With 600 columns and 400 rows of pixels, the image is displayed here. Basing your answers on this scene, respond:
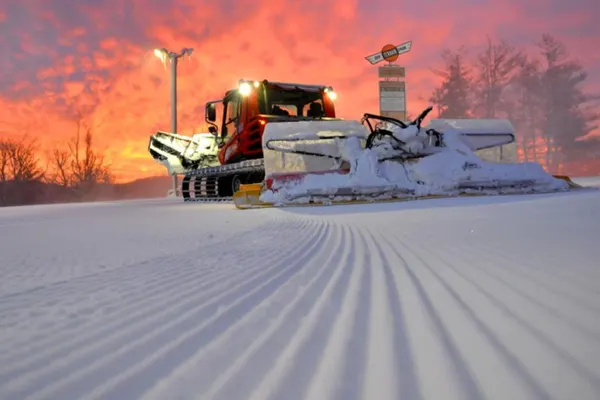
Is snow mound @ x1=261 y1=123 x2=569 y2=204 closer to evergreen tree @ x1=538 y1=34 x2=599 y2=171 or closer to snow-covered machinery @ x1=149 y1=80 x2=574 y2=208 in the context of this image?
snow-covered machinery @ x1=149 y1=80 x2=574 y2=208

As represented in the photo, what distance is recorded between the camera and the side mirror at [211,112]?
8586 millimetres

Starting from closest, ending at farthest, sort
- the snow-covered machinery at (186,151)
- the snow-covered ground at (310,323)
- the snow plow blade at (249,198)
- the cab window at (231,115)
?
the snow-covered ground at (310,323) < the snow plow blade at (249,198) < the cab window at (231,115) < the snow-covered machinery at (186,151)

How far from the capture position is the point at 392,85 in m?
17.8

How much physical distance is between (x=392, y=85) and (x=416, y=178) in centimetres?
1341

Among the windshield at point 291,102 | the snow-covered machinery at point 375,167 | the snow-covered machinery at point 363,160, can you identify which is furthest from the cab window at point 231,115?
the snow-covered machinery at point 375,167

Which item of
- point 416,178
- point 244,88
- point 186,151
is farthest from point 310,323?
point 186,151

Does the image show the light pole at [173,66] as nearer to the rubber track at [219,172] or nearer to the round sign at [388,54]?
the rubber track at [219,172]

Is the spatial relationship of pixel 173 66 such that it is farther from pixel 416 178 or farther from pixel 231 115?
pixel 416 178

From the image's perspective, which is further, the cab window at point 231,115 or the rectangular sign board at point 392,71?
the rectangular sign board at point 392,71

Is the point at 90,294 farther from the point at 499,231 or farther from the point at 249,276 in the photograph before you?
the point at 499,231

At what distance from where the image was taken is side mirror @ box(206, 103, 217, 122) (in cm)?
859

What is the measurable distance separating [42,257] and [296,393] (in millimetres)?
1996

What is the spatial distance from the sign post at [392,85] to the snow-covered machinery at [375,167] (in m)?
11.5

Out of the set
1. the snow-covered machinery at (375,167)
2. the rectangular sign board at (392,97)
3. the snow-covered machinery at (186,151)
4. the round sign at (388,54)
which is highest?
the round sign at (388,54)
